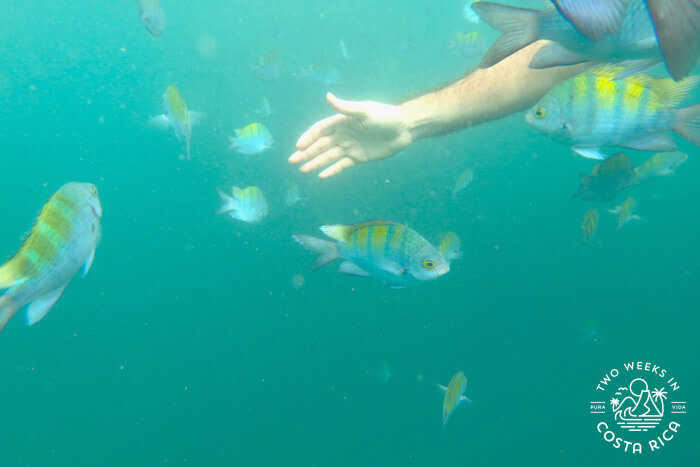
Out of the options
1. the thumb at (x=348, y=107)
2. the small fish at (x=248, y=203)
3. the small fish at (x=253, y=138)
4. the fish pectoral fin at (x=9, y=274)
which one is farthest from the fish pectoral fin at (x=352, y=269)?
the small fish at (x=253, y=138)

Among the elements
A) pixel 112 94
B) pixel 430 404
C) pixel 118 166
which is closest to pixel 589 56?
pixel 430 404

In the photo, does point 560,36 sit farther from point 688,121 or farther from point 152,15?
point 152,15

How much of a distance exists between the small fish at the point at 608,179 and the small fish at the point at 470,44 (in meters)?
7.38

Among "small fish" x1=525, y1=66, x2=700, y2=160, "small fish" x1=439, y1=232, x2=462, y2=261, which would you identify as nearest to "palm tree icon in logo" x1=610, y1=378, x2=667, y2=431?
"small fish" x1=439, y1=232, x2=462, y2=261

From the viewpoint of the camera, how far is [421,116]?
374 centimetres

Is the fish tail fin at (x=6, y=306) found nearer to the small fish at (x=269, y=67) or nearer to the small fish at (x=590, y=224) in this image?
the small fish at (x=590, y=224)

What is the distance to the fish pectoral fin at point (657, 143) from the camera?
221 centimetres

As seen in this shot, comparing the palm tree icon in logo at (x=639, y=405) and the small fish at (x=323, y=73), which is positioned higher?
A: the small fish at (x=323, y=73)

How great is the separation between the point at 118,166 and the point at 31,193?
15.4ft

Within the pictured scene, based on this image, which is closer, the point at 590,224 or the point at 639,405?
the point at 590,224

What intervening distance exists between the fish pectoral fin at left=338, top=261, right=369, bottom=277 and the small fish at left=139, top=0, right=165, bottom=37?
4703 mm

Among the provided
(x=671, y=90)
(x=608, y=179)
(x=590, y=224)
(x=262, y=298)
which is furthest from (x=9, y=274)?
(x=262, y=298)

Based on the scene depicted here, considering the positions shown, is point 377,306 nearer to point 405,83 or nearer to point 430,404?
point 430,404

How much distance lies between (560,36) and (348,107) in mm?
1808
